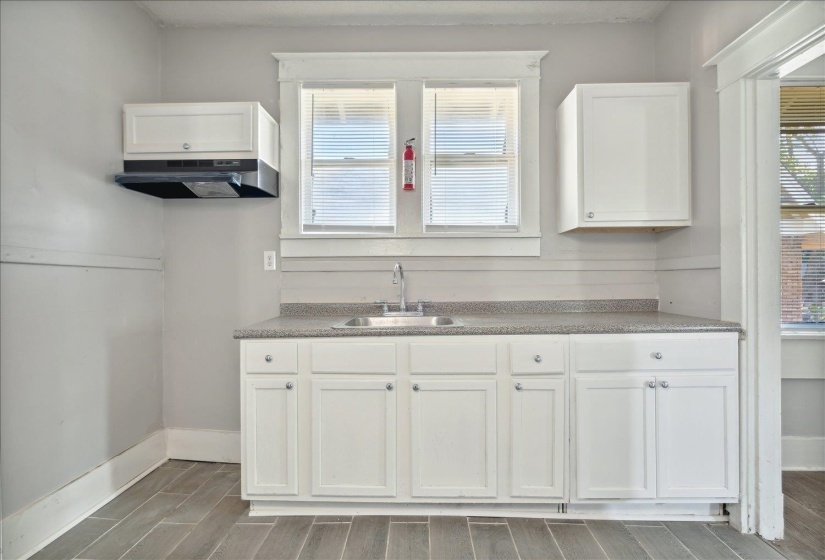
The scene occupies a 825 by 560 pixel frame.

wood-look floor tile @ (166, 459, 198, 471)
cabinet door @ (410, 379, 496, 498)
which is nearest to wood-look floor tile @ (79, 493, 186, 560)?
wood-look floor tile @ (166, 459, 198, 471)

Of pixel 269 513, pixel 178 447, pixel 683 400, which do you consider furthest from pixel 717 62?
pixel 178 447

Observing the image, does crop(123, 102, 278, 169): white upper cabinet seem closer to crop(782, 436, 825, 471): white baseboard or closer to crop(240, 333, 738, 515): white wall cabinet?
crop(240, 333, 738, 515): white wall cabinet

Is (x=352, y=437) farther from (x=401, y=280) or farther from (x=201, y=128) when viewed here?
(x=201, y=128)

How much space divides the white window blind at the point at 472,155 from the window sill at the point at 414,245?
0.26 ft

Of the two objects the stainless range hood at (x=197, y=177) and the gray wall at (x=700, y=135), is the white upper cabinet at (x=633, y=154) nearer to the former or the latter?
the gray wall at (x=700, y=135)

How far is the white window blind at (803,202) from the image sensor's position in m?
2.49

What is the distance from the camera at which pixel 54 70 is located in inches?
74.5

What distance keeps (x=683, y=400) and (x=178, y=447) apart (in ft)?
9.37

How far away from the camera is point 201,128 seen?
88.7 inches

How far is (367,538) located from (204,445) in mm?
1348

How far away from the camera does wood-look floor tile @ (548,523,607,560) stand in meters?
1.72

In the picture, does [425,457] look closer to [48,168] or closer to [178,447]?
[178,447]

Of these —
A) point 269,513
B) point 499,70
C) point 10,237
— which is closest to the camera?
point 10,237

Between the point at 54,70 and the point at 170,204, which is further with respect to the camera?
the point at 170,204
